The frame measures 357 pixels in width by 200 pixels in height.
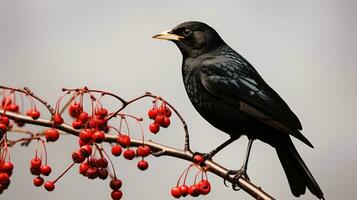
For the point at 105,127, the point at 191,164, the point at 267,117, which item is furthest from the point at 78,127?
the point at 267,117

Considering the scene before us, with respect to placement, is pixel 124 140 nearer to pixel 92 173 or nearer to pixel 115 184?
pixel 92 173

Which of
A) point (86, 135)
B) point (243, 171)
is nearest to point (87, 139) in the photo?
point (86, 135)

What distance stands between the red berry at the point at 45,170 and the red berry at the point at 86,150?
0.32m

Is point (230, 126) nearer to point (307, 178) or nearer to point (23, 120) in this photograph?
point (307, 178)

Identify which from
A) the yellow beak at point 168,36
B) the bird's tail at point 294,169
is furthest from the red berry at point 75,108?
the bird's tail at point 294,169

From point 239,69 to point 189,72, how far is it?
0.41 meters

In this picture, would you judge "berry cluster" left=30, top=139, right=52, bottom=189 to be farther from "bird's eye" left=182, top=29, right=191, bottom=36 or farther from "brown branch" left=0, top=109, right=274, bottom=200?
"bird's eye" left=182, top=29, right=191, bottom=36

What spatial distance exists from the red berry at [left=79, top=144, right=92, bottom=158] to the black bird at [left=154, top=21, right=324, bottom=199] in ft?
4.26

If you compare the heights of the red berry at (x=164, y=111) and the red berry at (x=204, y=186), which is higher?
the red berry at (x=164, y=111)

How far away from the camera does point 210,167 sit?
3.54 metres

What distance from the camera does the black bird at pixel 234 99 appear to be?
4.38 meters

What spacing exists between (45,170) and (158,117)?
725 mm

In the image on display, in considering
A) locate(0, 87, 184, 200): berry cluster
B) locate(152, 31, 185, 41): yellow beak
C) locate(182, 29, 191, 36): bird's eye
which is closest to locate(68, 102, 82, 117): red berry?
locate(0, 87, 184, 200): berry cluster

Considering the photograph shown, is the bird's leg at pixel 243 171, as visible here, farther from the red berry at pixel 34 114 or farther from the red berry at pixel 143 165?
the red berry at pixel 34 114
